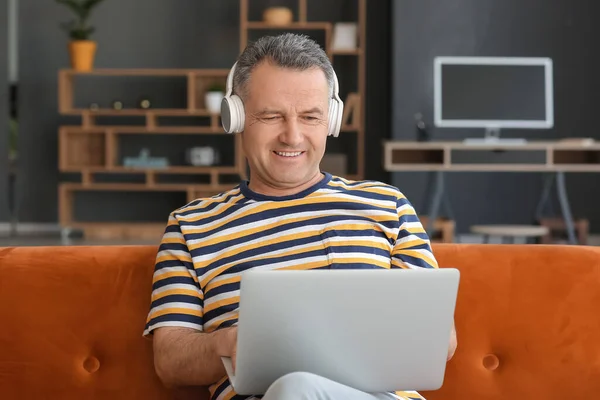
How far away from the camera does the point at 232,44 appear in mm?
7402

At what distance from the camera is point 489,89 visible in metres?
6.11

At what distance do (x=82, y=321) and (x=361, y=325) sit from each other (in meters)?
0.60

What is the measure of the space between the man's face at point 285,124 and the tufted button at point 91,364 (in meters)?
0.42

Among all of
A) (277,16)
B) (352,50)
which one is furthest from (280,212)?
(277,16)

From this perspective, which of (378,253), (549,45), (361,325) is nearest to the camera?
(361,325)

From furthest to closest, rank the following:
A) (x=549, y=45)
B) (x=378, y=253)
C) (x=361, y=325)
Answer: (x=549, y=45) → (x=378, y=253) → (x=361, y=325)

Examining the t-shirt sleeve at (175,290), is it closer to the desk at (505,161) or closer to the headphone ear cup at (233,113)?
the headphone ear cup at (233,113)

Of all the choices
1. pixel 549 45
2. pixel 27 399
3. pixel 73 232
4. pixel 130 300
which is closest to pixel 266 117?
pixel 130 300

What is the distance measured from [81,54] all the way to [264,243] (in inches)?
233

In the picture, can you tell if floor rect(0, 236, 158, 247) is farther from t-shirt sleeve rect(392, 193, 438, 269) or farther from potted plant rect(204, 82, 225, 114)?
t-shirt sleeve rect(392, 193, 438, 269)

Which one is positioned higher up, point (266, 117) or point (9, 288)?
point (266, 117)

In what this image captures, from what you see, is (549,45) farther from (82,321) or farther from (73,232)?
(82,321)

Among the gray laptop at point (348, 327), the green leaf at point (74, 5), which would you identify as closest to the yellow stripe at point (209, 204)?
the gray laptop at point (348, 327)

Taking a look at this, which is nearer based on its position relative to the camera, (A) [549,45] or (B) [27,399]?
(B) [27,399]
